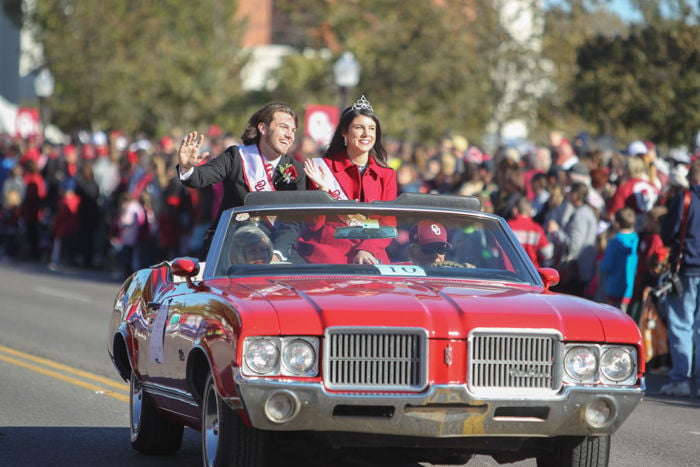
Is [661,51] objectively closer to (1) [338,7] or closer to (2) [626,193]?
(2) [626,193]

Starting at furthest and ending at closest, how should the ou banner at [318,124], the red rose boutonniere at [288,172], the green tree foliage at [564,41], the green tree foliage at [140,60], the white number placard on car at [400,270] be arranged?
the green tree foliage at [140,60] < the green tree foliage at [564,41] < the ou banner at [318,124] < the red rose boutonniere at [288,172] < the white number placard on car at [400,270]

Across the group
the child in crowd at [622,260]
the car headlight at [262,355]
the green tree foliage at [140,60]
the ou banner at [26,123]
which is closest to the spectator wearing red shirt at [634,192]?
the child in crowd at [622,260]

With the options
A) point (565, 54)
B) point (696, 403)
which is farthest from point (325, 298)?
point (565, 54)

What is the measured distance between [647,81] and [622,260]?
13805 mm

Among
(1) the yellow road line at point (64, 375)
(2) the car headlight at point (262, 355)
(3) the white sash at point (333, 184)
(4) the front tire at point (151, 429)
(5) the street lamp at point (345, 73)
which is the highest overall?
(5) the street lamp at point (345, 73)

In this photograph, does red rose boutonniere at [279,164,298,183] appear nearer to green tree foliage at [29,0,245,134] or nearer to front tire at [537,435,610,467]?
front tire at [537,435,610,467]

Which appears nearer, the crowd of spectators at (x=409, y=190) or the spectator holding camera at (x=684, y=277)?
the spectator holding camera at (x=684, y=277)

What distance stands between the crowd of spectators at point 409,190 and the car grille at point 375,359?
2.54m

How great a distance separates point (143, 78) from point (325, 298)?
42.6m

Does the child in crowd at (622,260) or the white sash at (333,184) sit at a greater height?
the white sash at (333,184)

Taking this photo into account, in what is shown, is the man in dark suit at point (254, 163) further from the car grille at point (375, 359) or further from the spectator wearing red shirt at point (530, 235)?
the spectator wearing red shirt at point (530, 235)

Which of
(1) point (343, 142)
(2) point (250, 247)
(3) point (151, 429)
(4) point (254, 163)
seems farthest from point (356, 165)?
(3) point (151, 429)

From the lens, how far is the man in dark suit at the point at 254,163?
927 centimetres

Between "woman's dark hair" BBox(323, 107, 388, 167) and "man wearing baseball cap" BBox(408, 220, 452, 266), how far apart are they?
61.4 inches
